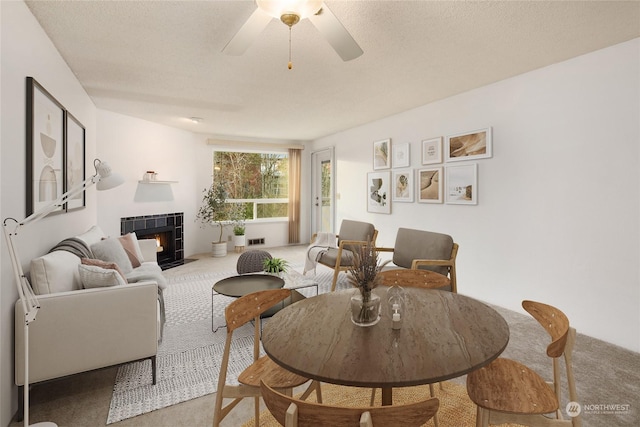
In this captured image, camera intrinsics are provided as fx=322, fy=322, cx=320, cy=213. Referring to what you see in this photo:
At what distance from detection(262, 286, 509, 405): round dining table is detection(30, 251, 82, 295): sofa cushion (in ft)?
5.18

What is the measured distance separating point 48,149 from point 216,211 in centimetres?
408

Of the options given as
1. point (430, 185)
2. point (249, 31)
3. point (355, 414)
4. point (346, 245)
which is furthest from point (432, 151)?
point (355, 414)

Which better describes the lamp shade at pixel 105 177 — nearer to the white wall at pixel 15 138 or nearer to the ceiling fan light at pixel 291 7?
Answer: the white wall at pixel 15 138

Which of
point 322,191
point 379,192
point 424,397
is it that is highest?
point 322,191

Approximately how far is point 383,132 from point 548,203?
2.74m

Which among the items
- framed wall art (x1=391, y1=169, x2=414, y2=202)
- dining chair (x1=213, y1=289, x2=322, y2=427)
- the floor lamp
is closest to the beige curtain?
framed wall art (x1=391, y1=169, x2=414, y2=202)

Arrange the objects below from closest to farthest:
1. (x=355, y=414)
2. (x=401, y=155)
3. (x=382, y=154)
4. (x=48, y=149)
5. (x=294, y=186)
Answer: (x=355, y=414), (x=48, y=149), (x=401, y=155), (x=382, y=154), (x=294, y=186)

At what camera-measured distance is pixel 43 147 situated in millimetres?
2408

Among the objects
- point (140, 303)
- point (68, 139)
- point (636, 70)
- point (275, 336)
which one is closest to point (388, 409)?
point (275, 336)

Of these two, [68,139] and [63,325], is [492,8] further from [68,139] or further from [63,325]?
[68,139]

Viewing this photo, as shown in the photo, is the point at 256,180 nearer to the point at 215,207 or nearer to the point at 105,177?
the point at 215,207

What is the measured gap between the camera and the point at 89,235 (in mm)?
3316

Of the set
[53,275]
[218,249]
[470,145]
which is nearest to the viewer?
[53,275]

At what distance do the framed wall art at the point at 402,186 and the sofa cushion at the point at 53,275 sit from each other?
402 centimetres
